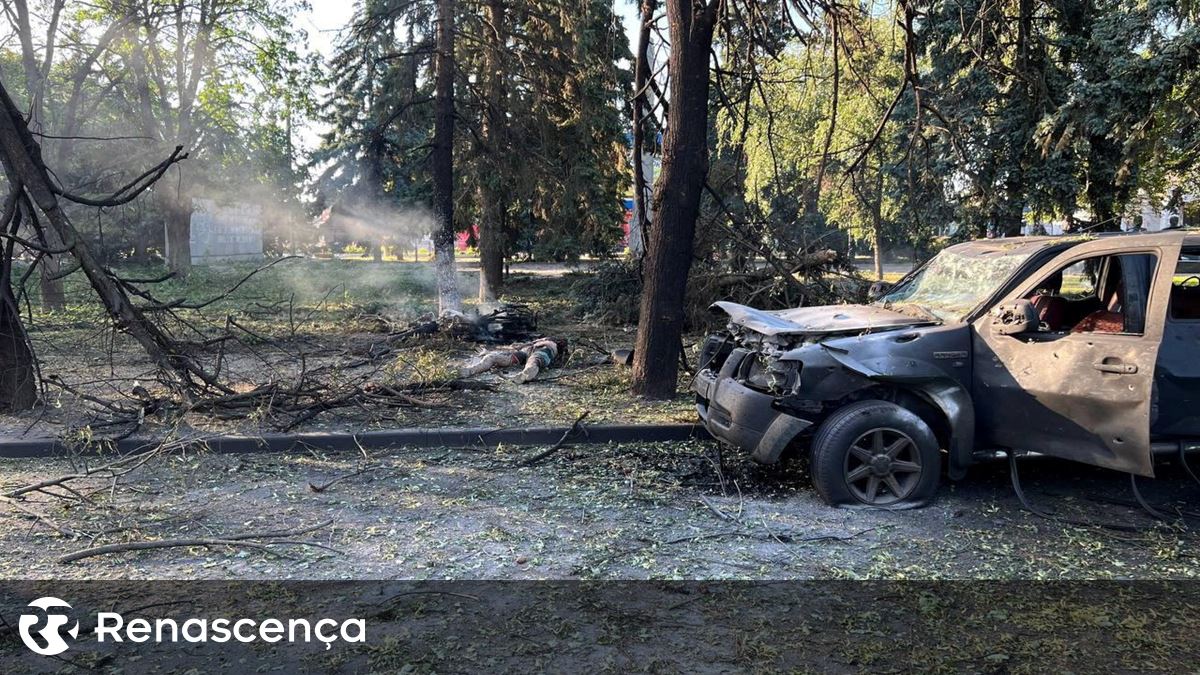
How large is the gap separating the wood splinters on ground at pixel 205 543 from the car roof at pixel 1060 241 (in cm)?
501

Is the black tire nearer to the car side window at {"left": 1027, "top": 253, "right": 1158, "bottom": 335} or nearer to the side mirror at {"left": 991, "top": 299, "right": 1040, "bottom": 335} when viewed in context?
the side mirror at {"left": 991, "top": 299, "right": 1040, "bottom": 335}

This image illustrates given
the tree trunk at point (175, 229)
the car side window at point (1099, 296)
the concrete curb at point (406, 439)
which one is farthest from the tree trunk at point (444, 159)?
the tree trunk at point (175, 229)

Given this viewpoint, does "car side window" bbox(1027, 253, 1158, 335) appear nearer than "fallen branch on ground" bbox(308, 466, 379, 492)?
Yes

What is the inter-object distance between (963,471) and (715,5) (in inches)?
193

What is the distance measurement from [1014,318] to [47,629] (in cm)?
557

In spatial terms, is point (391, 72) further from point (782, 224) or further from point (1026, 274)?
point (1026, 274)

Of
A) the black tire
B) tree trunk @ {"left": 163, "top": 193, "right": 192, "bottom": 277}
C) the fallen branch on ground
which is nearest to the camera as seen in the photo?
the black tire

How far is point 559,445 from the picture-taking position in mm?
6582

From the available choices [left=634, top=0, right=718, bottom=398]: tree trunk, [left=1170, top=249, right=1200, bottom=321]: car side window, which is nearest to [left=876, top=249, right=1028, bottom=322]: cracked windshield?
[left=1170, top=249, right=1200, bottom=321]: car side window

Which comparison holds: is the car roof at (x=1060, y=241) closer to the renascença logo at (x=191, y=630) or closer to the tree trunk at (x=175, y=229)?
the renascença logo at (x=191, y=630)

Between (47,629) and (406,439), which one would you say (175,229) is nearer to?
(406,439)

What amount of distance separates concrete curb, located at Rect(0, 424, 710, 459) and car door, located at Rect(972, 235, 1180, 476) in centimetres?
250

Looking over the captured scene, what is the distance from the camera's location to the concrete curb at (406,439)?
6398mm

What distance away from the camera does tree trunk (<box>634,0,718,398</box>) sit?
770 cm
